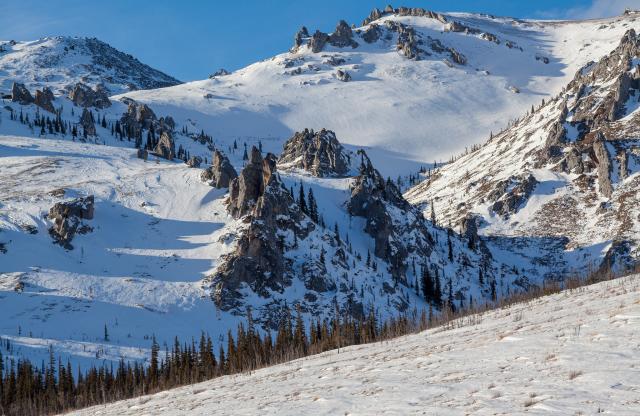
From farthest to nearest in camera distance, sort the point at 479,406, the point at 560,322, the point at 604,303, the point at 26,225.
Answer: the point at 26,225 < the point at 604,303 < the point at 560,322 < the point at 479,406

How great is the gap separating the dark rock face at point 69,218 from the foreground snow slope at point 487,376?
109515 mm

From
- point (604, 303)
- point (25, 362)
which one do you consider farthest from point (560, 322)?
point (25, 362)

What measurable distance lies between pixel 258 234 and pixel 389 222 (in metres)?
50.8

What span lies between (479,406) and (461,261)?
564 feet

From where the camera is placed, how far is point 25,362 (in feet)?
317

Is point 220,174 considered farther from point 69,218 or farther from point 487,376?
point 487,376

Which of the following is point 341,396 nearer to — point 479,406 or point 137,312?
point 479,406

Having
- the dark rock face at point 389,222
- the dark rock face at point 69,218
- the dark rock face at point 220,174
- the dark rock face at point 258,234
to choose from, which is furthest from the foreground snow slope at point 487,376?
the dark rock face at point 389,222

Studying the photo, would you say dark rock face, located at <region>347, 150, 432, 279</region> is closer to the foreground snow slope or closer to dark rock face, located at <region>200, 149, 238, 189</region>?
dark rock face, located at <region>200, 149, 238, 189</region>

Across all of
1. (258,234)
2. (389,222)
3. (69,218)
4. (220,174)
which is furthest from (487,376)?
(389,222)

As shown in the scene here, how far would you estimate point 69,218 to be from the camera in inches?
5531

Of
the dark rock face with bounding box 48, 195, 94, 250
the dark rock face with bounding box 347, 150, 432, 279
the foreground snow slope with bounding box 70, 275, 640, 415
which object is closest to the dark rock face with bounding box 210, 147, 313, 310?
the dark rock face with bounding box 347, 150, 432, 279

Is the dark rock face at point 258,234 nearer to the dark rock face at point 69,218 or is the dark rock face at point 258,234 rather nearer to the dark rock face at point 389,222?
the dark rock face at point 389,222

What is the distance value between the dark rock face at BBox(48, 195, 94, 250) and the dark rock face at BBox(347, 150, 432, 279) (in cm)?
7385
